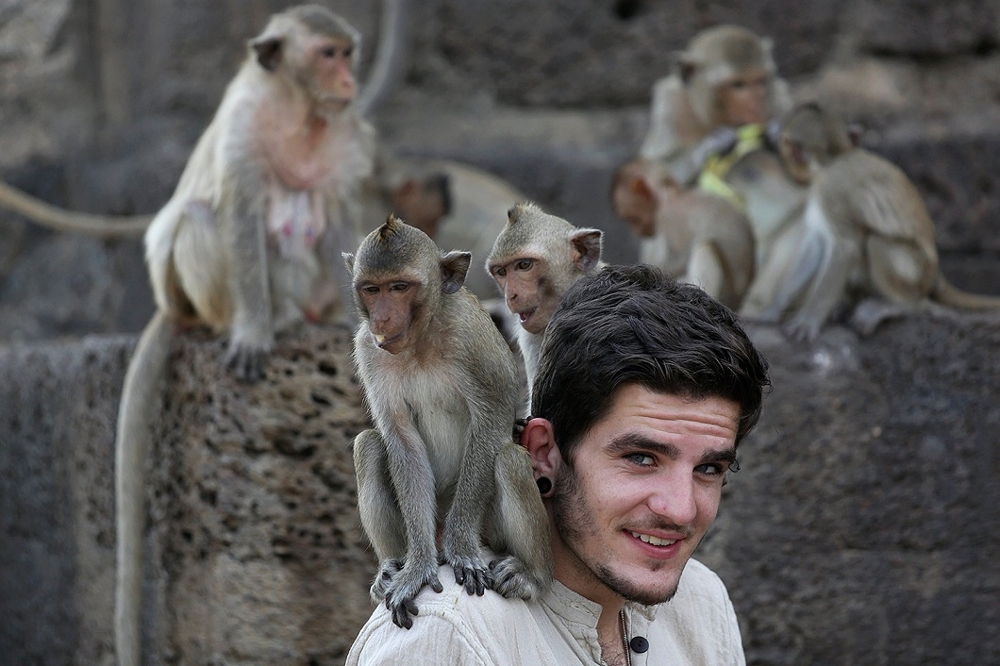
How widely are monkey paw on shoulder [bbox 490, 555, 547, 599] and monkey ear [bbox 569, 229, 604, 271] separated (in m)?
0.93

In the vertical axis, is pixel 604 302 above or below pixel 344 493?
above

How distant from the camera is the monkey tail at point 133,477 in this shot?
Answer: 4133 millimetres

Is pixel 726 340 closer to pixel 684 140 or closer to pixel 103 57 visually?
pixel 684 140

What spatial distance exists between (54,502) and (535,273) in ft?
9.06

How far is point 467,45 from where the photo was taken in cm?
717

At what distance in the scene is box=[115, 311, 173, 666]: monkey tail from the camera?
413 cm

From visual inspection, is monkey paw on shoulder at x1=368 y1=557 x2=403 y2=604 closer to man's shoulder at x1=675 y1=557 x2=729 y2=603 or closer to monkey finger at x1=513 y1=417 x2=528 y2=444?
monkey finger at x1=513 y1=417 x2=528 y2=444

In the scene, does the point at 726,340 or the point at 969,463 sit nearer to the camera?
the point at 726,340

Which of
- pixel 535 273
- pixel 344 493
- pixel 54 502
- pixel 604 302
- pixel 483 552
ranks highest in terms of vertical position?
pixel 604 302

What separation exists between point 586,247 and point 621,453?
97 cm

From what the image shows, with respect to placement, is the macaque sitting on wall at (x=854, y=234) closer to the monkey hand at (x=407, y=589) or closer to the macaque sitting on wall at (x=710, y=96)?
the macaque sitting on wall at (x=710, y=96)

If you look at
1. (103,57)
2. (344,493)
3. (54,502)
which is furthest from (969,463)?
(103,57)

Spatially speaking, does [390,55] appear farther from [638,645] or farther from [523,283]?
[638,645]

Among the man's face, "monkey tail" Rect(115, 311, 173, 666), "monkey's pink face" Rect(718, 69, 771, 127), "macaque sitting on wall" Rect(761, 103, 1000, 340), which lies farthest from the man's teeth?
"monkey's pink face" Rect(718, 69, 771, 127)
